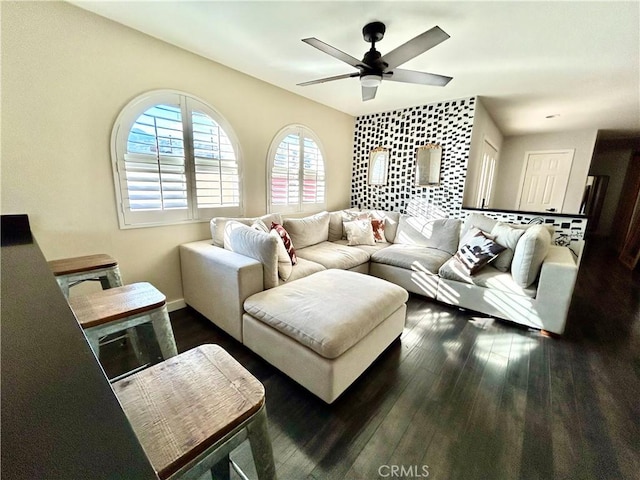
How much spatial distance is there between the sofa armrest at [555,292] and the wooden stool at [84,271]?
339 centimetres

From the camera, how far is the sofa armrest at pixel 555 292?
2123 millimetres

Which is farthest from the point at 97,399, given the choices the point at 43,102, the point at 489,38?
the point at 489,38

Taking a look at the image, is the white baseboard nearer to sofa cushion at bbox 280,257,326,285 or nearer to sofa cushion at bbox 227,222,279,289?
sofa cushion at bbox 227,222,279,289

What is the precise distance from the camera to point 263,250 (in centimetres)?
199

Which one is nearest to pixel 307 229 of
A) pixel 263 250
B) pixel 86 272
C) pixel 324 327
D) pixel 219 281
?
A: pixel 263 250

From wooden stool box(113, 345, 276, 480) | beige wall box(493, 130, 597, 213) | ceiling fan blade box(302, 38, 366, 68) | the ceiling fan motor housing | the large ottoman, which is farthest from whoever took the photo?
beige wall box(493, 130, 597, 213)

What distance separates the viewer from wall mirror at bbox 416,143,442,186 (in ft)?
12.4

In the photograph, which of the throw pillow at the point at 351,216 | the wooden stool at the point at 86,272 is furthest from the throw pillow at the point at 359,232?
the wooden stool at the point at 86,272

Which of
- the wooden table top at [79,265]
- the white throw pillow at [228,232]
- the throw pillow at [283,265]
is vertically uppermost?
the white throw pillow at [228,232]

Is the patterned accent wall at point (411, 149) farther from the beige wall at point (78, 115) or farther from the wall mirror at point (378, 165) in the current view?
the beige wall at point (78, 115)

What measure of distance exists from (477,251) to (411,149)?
2.09 metres

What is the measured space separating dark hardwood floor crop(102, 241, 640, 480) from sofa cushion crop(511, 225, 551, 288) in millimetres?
495

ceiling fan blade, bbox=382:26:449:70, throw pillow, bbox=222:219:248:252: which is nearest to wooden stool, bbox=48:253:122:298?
throw pillow, bbox=222:219:248:252

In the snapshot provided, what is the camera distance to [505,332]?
2303mm
